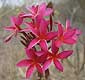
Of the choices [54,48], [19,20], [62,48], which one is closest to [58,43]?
[54,48]

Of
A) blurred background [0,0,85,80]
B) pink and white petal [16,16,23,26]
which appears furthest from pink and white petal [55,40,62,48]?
blurred background [0,0,85,80]

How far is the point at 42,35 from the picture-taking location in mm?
689

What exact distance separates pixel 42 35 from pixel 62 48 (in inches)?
37.2

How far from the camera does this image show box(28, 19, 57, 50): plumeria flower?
2.24 ft

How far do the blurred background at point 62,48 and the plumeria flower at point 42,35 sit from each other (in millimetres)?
955

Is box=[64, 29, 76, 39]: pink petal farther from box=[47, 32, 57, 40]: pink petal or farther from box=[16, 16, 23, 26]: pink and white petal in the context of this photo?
box=[16, 16, 23, 26]: pink and white petal

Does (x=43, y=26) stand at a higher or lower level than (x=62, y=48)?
higher

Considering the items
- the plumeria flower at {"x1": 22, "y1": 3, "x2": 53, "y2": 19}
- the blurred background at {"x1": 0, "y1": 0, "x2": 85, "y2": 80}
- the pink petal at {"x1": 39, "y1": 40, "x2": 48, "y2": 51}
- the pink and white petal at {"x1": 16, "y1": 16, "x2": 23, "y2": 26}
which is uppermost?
the plumeria flower at {"x1": 22, "y1": 3, "x2": 53, "y2": 19}

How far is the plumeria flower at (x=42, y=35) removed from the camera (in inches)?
26.8

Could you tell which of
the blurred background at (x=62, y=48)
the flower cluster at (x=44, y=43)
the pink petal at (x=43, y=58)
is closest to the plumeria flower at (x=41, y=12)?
the flower cluster at (x=44, y=43)

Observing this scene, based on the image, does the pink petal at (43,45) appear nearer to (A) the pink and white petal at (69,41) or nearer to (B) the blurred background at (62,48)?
(A) the pink and white petal at (69,41)

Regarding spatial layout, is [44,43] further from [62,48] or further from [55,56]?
[62,48]

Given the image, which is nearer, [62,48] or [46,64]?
[46,64]

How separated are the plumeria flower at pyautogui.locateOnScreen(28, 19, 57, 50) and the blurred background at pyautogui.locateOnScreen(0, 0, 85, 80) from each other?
3.13ft
